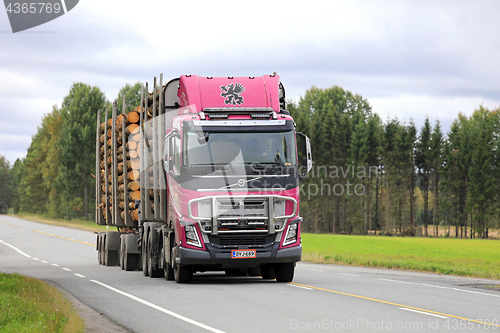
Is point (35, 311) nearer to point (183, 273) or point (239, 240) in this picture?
point (239, 240)

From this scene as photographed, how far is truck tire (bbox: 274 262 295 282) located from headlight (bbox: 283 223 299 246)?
37.6 inches

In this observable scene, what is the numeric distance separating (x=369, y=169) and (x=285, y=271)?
78505 mm

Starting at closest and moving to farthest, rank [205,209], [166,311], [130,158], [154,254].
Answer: [166,311] → [205,209] → [154,254] → [130,158]

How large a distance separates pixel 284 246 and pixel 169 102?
4.96 m

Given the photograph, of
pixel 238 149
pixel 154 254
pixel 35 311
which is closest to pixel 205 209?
pixel 238 149

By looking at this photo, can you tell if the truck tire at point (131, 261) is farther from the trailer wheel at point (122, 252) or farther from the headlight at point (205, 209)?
the headlight at point (205, 209)

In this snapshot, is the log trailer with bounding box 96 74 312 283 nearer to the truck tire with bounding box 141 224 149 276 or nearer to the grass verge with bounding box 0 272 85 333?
the truck tire with bounding box 141 224 149 276

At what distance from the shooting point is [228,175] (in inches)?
576

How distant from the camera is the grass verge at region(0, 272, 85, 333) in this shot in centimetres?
893

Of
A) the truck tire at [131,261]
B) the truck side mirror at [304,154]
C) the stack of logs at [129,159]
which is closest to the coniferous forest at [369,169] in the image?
the stack of logs at [129,159]

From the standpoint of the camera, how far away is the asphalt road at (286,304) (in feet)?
30.4

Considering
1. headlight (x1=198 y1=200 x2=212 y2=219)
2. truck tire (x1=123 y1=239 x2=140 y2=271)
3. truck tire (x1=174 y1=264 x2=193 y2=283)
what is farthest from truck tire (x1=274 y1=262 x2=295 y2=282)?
truck tire (x1=123 y1=239 x2=140 y2=271)

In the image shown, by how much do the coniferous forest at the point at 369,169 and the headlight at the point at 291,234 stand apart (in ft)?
237

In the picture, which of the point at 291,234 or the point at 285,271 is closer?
the point at 291,234
